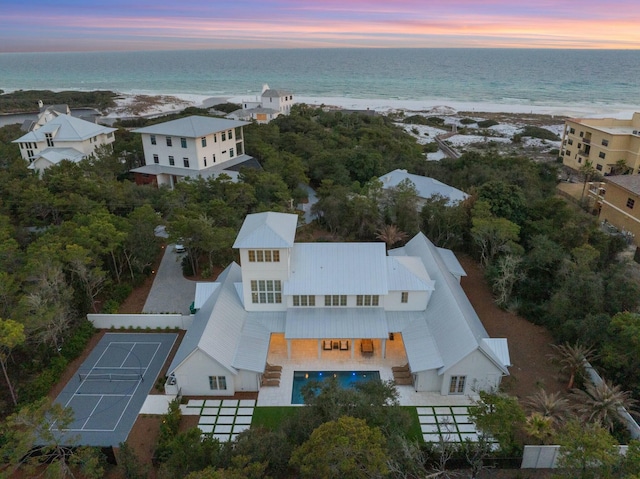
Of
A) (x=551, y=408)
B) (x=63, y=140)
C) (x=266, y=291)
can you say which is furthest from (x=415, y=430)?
(x=63, y=140)

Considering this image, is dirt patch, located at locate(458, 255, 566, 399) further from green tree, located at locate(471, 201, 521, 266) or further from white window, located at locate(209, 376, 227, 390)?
white window, located at locate(209, 376, 227, 390)

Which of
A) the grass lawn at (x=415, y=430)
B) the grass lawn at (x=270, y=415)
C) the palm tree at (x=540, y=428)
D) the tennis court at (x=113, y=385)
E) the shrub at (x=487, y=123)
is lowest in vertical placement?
the tennis court at (x=113, y=385)

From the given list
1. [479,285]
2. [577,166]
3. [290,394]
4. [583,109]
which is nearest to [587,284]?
[479,285]

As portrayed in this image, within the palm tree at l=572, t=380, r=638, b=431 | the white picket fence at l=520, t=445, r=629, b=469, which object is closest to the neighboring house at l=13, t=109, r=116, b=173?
the white picket fence at l=520, t=445, r=629, b=469

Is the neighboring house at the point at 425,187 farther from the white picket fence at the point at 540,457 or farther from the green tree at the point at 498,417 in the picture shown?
the green tree at the point at 498,417

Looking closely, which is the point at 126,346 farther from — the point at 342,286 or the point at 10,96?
the point at 10,96

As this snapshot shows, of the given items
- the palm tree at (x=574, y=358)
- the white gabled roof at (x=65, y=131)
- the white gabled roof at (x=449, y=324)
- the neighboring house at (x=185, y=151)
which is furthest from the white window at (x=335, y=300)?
the white gabled roof at (x=65, y=131)

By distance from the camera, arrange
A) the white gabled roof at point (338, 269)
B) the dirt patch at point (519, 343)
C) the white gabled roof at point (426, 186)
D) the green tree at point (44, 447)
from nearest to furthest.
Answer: the green tree at point (44, 447) < the dirt patch at point (519, 343) < the white gabled roof at point (338, 269) < the white gabled roof at point (426, 186)
